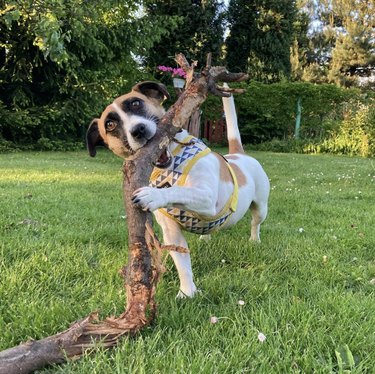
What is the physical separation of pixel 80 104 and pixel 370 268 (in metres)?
12.9

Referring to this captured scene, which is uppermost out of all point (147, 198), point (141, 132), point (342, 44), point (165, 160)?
point (342, 44)

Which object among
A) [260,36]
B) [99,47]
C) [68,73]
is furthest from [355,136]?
[260,36]

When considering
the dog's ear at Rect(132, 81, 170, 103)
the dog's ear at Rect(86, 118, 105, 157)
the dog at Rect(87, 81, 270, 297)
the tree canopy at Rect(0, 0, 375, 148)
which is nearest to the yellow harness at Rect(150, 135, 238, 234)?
the dog at Rect(87, 81, 270, 297)

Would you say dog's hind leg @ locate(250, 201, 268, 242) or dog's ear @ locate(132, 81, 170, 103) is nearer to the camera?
dog's ear @ locate(132, 81, 170, 103)

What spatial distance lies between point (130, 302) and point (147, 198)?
47 cm

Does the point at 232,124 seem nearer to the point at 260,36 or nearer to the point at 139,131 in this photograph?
the point at 139,131

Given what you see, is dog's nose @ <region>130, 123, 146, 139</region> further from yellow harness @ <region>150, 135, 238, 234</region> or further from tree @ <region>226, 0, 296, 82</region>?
tree @ <region>226, 0, 296, 82</region>

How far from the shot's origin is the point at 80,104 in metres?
14.3

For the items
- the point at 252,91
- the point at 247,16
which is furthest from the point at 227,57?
the point at 252,91

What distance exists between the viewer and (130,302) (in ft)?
6.12

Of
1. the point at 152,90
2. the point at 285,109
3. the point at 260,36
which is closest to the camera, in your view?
the point at 152,90

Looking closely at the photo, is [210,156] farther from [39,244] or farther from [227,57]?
[227,57]

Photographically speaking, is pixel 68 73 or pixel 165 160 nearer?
pixel 165 160

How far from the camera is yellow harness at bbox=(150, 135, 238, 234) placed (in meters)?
2.44
